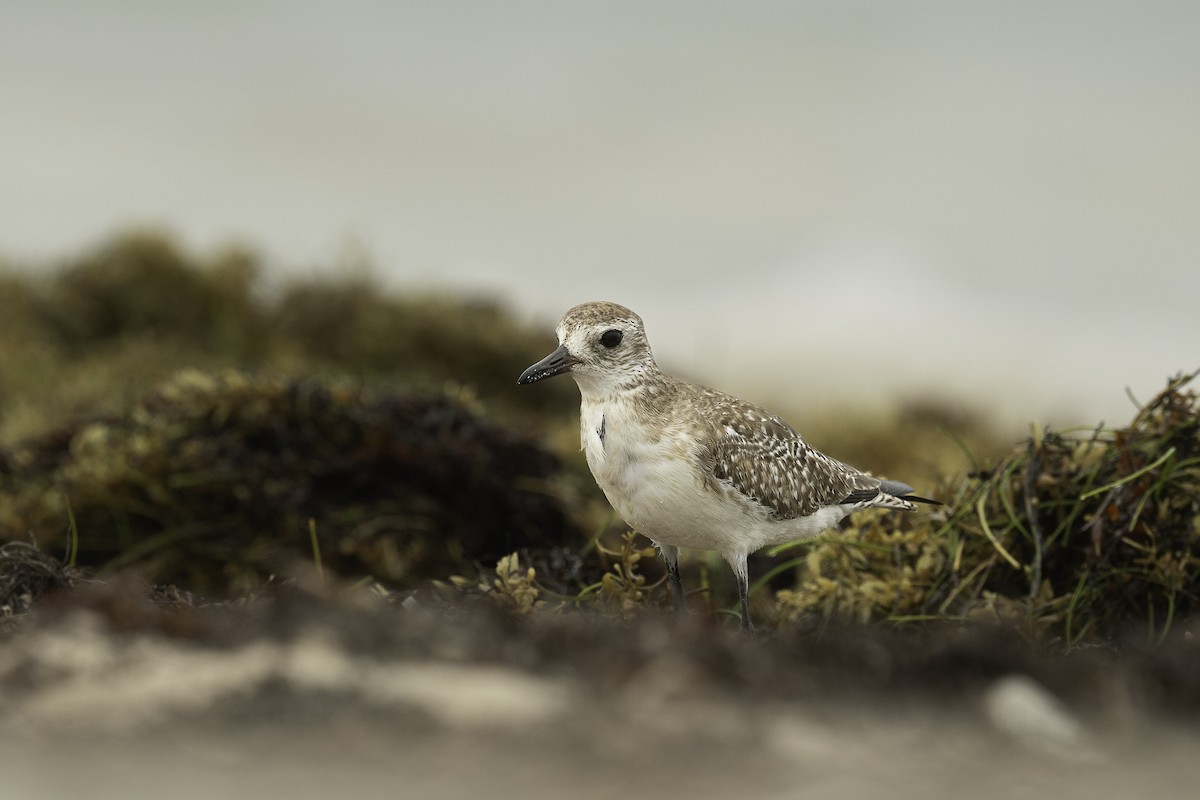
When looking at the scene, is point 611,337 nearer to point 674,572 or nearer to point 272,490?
point 674,572

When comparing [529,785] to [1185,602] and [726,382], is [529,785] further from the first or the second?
[726,382]

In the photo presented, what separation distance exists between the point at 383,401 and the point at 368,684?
382cm

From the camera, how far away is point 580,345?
343cm

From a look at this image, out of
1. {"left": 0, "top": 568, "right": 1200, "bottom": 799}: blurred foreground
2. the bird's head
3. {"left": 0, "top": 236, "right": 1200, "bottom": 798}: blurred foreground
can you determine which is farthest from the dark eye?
{"left": 0, "top": 568, "right": 1200, "bottom": 799}: blurred foreground

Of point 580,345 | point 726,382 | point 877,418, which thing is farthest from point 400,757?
point 726,382

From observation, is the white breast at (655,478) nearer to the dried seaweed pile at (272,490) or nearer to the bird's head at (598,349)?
the bird's head at (598,349)

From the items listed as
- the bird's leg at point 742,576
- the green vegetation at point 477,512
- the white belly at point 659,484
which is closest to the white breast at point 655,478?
the white belly at point 659,484

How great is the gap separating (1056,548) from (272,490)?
3415 millimetres

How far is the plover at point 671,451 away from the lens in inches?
133

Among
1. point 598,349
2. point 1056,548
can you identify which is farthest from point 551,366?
point 1056,548

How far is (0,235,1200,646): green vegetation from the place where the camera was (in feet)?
12.8

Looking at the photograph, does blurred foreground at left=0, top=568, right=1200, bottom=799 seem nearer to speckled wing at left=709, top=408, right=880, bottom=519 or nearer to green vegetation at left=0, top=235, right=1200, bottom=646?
green vegetation at left=0, top=235, right=1200, bottom=646

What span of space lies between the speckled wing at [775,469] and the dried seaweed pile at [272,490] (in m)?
1.99

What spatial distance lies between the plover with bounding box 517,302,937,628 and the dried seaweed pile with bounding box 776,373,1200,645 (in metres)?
0.70
